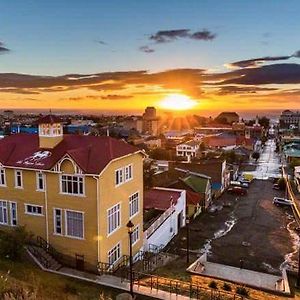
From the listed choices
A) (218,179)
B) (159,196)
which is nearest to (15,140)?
(159,196)

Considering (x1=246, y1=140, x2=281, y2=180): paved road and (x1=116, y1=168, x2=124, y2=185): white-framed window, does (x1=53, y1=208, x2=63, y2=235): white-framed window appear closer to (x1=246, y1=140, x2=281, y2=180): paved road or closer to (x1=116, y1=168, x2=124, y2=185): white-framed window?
(x1=116, y1=168, x2=124, y2=185): white-framed window

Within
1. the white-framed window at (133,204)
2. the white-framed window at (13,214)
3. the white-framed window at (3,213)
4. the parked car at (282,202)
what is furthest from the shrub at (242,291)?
the parked car at (282,202)

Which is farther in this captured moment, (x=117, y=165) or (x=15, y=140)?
(x=15, y=140)

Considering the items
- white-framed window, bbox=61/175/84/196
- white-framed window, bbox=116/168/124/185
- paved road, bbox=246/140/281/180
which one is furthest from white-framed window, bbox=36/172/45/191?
paved road, bbox=246/140/281/180

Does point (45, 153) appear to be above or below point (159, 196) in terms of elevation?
above

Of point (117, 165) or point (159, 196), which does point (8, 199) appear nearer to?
point (117, 165)

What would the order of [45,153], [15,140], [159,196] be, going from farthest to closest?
[159,196] < [15,140] < [45,153]

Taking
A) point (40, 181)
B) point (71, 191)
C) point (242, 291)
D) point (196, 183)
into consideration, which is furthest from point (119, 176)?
point (196, 183)
